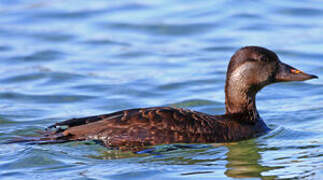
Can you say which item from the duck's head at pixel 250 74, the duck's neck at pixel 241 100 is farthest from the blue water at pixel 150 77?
the duck's head at pixel 250 74

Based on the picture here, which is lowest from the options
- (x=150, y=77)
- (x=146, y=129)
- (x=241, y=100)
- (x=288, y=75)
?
(x=146, y=129)

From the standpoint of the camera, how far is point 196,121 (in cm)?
814

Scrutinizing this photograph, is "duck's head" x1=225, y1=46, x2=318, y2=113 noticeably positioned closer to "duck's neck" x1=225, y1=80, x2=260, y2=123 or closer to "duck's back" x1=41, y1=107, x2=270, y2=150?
"duck's neck" x1=225, y1=80, x2=260, y2=123

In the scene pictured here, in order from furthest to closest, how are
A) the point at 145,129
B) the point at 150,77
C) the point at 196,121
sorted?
the point at 150,77 < the point at 196,121 < the point at 145,129

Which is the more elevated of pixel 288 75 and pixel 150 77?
pixel 150 77

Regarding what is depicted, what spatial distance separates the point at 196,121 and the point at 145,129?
62 cm

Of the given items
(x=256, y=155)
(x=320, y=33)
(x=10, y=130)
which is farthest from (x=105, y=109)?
(x=320, y=33)

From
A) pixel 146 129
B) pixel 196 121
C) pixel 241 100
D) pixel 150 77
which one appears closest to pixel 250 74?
pixel 241 100

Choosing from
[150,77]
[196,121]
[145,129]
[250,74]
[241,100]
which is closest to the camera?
[145,129]

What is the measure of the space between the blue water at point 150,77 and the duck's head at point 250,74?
1.87ft

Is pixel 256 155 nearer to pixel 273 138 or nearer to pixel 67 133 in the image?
pixel 273 138

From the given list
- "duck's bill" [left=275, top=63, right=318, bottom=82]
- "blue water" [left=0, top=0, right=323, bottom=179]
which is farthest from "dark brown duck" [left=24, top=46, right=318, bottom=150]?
Answer: "blue water" [left=0, top=0, right=323, bottom=179]

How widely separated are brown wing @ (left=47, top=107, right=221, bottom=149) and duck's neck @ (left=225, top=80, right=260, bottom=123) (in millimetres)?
731

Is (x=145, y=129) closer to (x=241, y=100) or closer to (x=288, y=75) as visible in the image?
(x=241, y=100)
